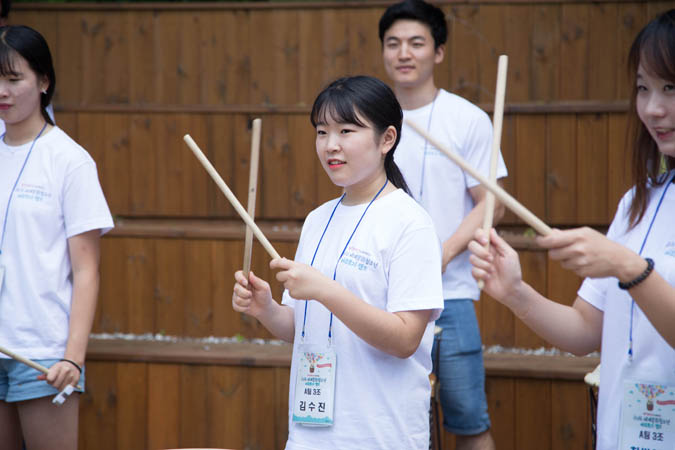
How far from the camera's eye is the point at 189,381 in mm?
3285

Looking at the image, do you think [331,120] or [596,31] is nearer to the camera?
[331,120]

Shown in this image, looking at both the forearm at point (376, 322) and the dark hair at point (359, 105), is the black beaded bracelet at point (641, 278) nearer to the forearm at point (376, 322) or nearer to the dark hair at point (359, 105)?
the forearm at point (376, 322)

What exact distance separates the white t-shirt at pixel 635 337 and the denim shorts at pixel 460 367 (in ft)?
3.41

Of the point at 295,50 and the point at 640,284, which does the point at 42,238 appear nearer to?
the point at 640,284

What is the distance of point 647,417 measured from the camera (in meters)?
1.43

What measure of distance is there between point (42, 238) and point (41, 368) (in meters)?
0.34

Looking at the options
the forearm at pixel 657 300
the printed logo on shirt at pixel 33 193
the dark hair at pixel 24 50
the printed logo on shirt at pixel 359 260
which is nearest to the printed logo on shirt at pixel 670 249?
the forearm at pixel 657 300

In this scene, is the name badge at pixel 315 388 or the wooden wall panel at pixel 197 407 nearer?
the name badge at pixel 315 388

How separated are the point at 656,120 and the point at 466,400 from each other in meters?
1.38

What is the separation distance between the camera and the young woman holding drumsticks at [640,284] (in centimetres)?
136

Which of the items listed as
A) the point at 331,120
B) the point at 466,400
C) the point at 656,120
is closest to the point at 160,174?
the point at 466,400

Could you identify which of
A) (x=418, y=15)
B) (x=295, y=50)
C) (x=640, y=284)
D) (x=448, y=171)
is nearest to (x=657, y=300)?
(x=640, y=284)

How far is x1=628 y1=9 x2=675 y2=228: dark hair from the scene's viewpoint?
143 cm

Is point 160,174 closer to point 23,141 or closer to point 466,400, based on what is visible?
point 23,141
